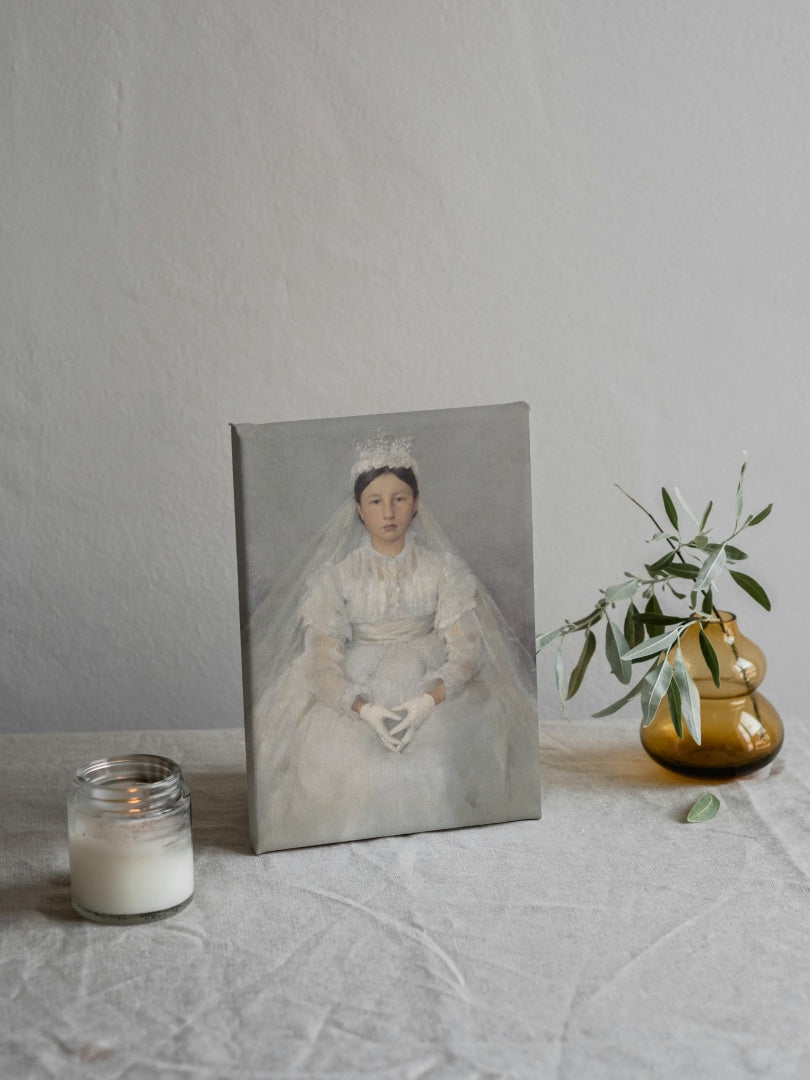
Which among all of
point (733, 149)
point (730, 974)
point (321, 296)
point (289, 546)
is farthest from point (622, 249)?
point (730, 974)

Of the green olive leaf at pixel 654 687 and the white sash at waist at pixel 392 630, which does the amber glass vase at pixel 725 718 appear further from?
the white sash at waist at pixel 392 630

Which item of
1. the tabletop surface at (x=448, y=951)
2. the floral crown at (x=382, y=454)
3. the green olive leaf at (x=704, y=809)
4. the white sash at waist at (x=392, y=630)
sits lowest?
the tabletop surface at (x=448, y=951)

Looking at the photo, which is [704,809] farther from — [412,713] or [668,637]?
[412,713]

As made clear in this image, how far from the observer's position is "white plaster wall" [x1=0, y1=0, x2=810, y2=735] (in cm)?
105

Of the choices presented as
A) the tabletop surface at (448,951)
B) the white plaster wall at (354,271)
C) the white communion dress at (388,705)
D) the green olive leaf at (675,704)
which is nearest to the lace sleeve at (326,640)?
the white communion dress at (388,705)

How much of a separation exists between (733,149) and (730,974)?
776 millimetres

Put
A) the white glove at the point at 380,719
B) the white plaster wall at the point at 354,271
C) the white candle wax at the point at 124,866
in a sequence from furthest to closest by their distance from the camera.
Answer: the white plaster wall at the point at 354,271 → the white glove at the point at 380,719 → the white candle wax at the point at 124,866

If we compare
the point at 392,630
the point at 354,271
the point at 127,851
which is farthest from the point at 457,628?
the point at 354,271

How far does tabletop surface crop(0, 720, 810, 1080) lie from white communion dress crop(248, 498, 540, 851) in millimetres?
26

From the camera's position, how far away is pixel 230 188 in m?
1.06

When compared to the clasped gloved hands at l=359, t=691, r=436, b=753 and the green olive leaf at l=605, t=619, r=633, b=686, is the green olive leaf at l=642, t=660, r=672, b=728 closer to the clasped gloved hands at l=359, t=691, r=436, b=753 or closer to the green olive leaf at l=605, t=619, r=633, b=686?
the green olive leaf at l=605, t=619, r=633, b=686

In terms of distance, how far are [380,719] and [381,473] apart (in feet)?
0.57

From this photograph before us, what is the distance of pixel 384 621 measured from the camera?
810 millimetres

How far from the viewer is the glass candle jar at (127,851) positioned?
0.71 metres
